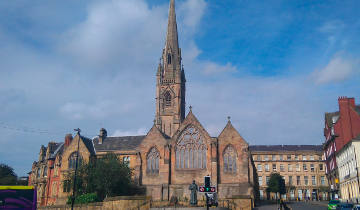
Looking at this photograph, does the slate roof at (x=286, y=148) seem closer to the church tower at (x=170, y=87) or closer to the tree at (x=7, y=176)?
the church tower at (x=170, y=87)

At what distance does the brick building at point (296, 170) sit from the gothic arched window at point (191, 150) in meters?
35.4

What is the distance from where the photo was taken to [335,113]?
63.9m

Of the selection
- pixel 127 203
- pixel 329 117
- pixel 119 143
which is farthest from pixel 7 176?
pixel 329 117

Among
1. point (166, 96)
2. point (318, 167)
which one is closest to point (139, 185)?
point (166, 96)

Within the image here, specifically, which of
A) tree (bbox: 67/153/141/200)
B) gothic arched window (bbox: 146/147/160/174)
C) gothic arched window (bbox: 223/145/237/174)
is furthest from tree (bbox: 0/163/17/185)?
gothic arched window (bbox: 223/145/237/174)

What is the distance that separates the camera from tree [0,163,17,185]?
7528cm

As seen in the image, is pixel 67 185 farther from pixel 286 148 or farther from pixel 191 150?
pixel 286 148

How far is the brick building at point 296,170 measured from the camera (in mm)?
79312

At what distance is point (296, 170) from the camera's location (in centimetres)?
8256

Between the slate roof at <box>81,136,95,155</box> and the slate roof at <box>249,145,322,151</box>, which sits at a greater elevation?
the slate roof at <box>249,145,322,151</box>

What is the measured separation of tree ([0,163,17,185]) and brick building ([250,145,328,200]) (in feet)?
194

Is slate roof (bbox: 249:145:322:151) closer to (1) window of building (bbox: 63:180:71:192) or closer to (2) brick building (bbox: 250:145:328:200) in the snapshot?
(2) brick building (bbox: 250:145:328:200)

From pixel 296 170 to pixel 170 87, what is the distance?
37.5 metres

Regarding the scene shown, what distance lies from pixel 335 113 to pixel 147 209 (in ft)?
146
